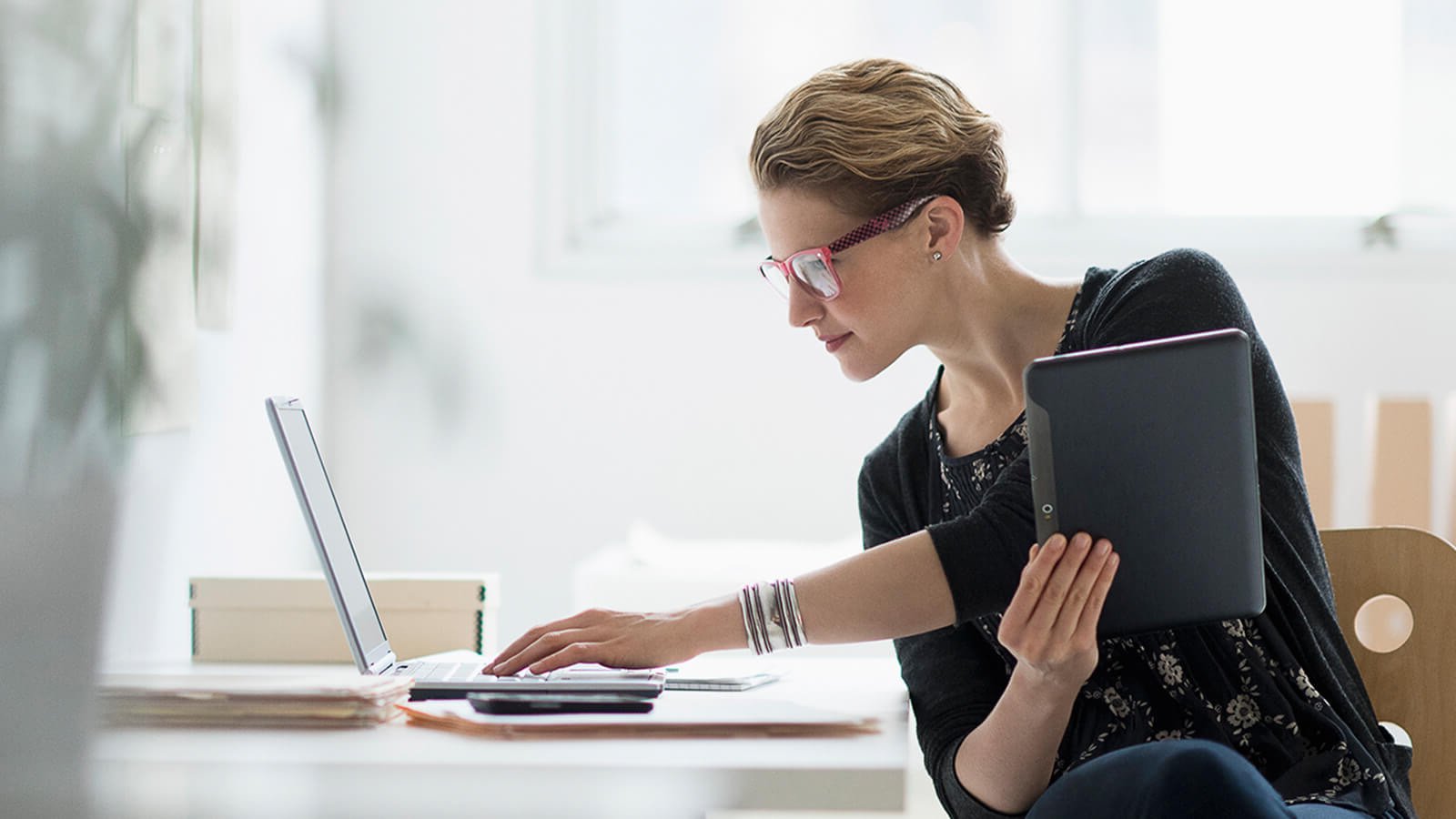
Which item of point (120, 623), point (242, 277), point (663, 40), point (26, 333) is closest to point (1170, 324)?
point (26, 333)

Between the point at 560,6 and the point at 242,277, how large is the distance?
99 cm

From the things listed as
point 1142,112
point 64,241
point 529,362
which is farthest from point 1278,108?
point 64,241

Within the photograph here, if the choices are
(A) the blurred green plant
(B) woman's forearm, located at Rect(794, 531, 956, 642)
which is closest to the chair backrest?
(B) woman's forearm, located at Rect(794, 531, 956, 642)

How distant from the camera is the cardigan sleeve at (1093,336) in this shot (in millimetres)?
1139

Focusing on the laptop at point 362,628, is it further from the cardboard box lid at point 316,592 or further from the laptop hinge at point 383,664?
the cardboard box lid at point 316,592

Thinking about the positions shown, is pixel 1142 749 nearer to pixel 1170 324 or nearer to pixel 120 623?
pixel 1170 324

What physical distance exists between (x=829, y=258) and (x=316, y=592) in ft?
2.38

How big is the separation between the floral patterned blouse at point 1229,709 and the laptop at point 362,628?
39 centimetres

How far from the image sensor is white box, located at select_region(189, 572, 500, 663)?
160 cm

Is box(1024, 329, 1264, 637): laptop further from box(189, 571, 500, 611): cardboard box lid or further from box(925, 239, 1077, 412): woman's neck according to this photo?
box(189, 571, 500, 611): cardboard box lid

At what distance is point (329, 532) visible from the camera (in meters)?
1.33

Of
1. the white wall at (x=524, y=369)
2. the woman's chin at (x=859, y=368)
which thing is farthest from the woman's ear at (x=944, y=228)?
the white wall at (x=524, y=369)

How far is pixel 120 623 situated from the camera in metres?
1.48

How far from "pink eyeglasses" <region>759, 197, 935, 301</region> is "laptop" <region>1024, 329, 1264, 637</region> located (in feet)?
1.01
